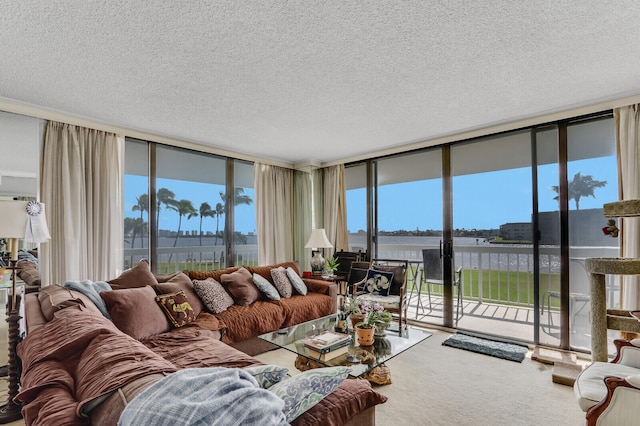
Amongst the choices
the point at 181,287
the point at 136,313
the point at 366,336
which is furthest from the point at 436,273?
the point at 136,313

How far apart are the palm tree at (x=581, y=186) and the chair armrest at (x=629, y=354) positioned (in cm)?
178

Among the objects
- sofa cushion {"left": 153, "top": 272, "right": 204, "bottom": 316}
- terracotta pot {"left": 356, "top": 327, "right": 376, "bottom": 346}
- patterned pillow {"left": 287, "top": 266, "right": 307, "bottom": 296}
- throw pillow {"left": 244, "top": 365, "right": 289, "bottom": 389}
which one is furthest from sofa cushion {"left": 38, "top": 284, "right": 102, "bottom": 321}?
patterned pillow {"left": 287, "top": 266, "right": 307, "bottom": 296}

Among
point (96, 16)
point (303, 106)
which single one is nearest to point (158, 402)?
point (96, 16)

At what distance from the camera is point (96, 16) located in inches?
73.2

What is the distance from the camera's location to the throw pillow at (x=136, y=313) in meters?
2.63

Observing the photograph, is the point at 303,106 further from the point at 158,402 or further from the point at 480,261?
the point at 480,261

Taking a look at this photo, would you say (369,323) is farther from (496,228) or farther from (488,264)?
(488,264)

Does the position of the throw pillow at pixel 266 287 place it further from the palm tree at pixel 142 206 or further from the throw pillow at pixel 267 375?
the throw pillow at pixel 267 375

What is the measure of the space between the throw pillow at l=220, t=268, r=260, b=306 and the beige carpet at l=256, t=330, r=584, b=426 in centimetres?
63

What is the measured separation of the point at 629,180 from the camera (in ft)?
10.0

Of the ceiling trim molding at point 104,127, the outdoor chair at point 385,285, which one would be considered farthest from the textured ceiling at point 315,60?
the outdoor chair at point 385,285

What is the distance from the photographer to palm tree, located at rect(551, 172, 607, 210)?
339cm

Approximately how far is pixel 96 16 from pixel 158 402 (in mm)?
2095

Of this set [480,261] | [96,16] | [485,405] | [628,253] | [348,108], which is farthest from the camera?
[480,261]
